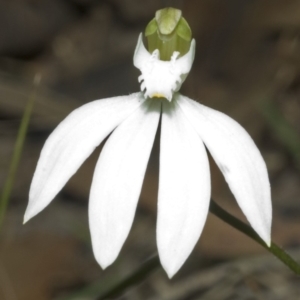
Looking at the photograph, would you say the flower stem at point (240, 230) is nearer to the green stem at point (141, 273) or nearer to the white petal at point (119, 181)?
the green stem at point (141, 273)

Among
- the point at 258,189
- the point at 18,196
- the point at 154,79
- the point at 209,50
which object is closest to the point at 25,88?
the point at 18,196

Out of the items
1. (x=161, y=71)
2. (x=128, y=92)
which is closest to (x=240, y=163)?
(x=161, y=71)

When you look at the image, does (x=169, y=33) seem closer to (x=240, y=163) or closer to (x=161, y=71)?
(x=161, y=71)

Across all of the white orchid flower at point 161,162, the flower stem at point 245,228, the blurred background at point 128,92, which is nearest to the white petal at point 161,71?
the white orchid flower at point 161,162

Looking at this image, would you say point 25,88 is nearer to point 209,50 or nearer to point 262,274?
→ point 209,50

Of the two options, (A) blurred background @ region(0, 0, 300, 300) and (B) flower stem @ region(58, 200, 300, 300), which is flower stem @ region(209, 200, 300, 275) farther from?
(A) blurred background @ region(0, 0, 300, 300)

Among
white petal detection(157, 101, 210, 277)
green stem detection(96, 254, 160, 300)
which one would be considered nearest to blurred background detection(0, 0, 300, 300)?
green stem detection(96, 254, 160, 300)

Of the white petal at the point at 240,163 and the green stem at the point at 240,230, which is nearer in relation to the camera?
the white petal at the point at 240,163
